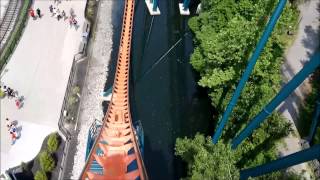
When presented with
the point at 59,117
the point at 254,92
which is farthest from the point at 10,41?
the point at 254,92

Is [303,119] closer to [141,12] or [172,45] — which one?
[172,45]

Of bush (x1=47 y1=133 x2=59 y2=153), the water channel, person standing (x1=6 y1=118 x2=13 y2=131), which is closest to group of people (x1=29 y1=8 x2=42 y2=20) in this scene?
the water channel

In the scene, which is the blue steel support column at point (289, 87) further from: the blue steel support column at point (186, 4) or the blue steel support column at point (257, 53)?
the blue steel support column at point (186, 4)

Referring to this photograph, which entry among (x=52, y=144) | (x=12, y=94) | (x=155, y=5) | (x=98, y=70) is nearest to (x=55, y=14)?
(x=98, y=70)

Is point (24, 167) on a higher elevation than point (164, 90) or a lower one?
lower

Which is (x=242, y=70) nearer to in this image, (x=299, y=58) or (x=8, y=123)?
(x=299, y=58)

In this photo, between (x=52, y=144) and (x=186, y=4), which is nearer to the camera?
(x=52, y=144)

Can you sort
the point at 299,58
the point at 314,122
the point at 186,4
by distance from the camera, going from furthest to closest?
the point at 186,4 → the point at 299,58 → the point at 314,122
